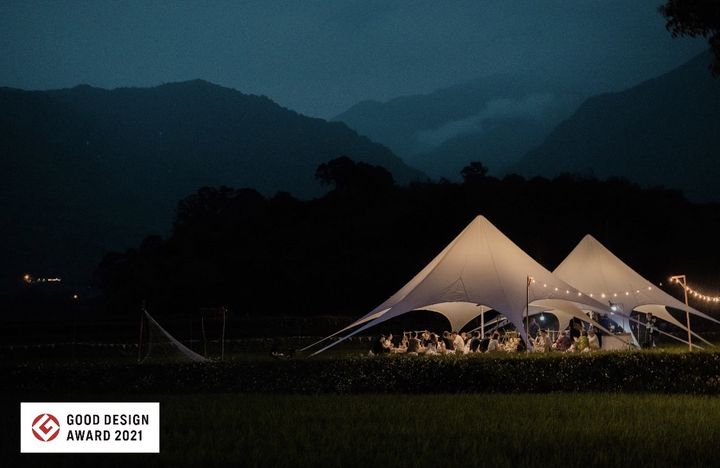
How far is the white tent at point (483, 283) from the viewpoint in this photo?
1531 cm

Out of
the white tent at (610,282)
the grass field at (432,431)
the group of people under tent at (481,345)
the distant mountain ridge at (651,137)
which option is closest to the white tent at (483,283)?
the group of people under tent at (481,345)

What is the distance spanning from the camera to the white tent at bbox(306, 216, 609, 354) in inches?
603

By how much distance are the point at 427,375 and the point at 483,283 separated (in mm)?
3810

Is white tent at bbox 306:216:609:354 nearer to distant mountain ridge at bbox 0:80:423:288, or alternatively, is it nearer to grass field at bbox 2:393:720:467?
grass field at bbox 2:393:720:467

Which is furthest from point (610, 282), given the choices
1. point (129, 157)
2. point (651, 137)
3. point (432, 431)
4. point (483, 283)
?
point (129, 157)

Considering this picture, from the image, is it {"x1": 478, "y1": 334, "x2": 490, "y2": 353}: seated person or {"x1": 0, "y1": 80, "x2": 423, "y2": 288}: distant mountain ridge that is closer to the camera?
{"x1": 478, "y1": 334, "x2": 490, "y2": 353}: seated person

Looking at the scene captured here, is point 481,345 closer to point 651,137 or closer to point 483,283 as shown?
point 483,283

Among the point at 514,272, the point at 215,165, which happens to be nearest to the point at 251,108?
the point at 215,165

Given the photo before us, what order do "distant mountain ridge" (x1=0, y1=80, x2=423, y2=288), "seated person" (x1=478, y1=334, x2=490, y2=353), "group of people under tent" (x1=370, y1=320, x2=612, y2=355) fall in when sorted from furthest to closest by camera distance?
1. "distant mountain ridge" (x1=0, y1=80, x2=423, y2=288)
2. "seated person" (x1=478, y1=334, x2=490, y2=353)
3. "group of people under tent" (x1=370, y1=320, x2=612, y2=355)

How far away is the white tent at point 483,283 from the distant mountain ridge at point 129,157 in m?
67.6

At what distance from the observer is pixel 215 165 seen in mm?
128750

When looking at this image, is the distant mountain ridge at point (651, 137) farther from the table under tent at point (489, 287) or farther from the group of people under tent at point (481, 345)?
the table under tent at point (489, 287)

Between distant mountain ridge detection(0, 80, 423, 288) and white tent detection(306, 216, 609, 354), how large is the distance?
67.6 metres

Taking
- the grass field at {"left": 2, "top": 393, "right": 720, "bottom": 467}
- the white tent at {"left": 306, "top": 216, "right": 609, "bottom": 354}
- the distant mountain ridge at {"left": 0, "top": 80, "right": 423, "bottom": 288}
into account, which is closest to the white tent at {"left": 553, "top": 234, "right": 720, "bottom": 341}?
the white tent at {"left": 306, "top": 216, "right": 609, "bottom": 354}
